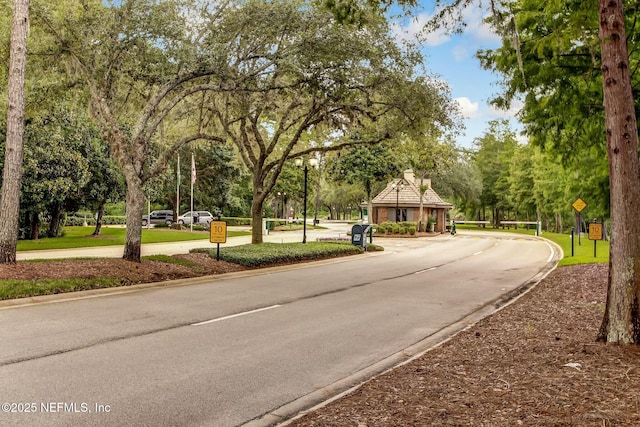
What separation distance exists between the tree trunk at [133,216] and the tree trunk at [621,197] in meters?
12.9

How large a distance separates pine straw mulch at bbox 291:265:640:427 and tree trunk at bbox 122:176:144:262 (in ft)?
35.5

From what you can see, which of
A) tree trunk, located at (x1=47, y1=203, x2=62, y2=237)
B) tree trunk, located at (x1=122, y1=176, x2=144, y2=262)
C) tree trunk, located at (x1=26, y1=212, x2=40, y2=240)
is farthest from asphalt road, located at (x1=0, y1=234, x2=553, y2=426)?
tree trunk, located at (x1=47, y1=203, x2=62, y2=237)

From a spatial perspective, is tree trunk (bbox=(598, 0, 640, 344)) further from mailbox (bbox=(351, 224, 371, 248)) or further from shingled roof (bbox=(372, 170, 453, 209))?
shingled roof (bbox=(372, 170, 453, 209))

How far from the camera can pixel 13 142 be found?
12.6m

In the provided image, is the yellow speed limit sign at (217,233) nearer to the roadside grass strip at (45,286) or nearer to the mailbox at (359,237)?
the roadside grass strip at (45,286)

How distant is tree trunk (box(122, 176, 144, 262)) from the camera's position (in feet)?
50.5

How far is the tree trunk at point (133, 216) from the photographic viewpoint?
1538 cm

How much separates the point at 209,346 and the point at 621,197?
19.8 ft

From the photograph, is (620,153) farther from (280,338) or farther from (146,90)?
(146,90)

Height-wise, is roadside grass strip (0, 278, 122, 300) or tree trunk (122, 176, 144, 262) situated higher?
tree trunk (122, 176, 144, 262)

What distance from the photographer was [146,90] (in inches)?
778

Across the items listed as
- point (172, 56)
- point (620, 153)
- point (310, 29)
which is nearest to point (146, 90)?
point (172, 56)

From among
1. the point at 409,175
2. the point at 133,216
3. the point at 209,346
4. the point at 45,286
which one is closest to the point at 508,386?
the point at 209,346

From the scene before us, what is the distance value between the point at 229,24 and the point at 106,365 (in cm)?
1261
